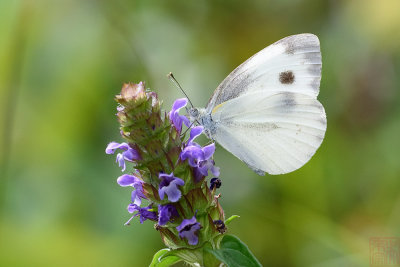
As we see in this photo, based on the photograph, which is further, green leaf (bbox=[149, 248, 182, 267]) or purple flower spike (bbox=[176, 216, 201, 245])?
green leaf (bbox=[149, 248, 182, 267])

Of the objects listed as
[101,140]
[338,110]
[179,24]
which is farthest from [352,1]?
[101,140]

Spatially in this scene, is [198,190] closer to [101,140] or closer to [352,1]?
[101,140]

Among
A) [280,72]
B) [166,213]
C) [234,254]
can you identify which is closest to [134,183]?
[166,213]

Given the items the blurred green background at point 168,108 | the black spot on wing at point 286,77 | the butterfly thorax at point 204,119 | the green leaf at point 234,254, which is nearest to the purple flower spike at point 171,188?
the green leaf at point 234,254

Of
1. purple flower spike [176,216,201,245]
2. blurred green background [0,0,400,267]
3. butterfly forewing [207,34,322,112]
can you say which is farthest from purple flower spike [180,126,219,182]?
blurred green background [0,0,400,267]

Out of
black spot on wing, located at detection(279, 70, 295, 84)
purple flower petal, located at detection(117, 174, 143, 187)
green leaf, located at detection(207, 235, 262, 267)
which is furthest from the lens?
black spot on wing, located at detection(279, 70, 295, 84)

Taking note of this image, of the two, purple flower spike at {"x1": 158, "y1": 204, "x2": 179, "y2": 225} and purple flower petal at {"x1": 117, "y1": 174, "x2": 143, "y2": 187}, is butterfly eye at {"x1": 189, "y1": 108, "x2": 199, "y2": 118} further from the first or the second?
purple flower spike at {"x1": 158, "y1": 204, "x2": 179, "y2": 225}
